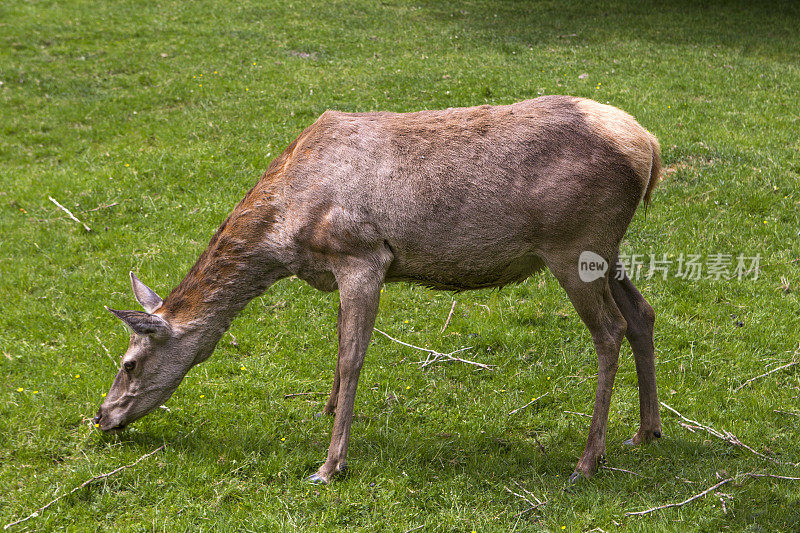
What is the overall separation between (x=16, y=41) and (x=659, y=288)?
13.4 m

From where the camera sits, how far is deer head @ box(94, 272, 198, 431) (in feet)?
16.2

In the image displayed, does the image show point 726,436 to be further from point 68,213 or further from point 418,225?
point 68,213

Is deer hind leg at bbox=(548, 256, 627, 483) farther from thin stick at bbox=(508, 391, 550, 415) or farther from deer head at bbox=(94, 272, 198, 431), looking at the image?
deer head at bbox=(94, 272, 198, 431)

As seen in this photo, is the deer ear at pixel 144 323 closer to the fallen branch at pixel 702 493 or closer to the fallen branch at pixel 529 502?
the fallen branch at pixel 529 502

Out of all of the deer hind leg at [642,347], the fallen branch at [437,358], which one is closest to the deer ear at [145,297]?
the fallen branch at [437,358]

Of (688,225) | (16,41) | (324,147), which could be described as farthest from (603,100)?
(16,41)

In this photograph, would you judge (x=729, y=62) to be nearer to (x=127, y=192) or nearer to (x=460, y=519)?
(x=127, y=192)

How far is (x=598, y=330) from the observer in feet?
15.7

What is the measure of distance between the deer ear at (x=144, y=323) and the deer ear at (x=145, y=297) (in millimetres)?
307

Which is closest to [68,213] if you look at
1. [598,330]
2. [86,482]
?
[86,482]

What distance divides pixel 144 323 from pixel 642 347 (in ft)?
11.1

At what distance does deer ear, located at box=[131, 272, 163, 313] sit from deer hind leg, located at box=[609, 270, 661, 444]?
3189 millimetres

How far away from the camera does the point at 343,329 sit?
15.7ft

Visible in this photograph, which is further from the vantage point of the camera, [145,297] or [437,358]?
[437,358]
